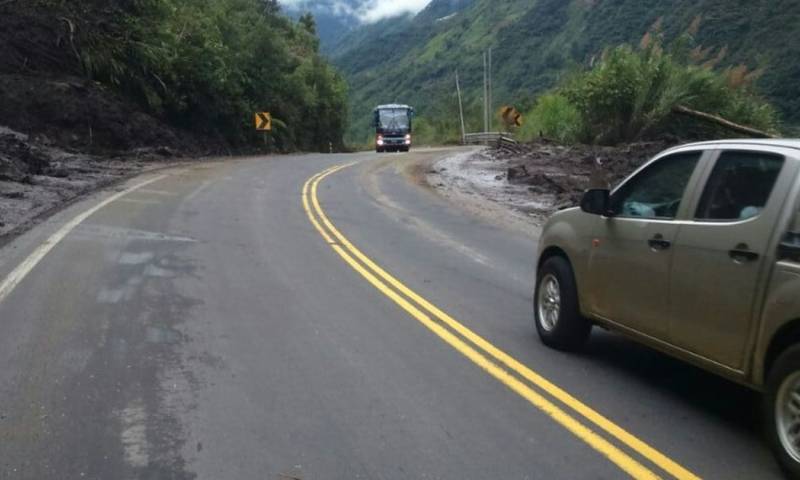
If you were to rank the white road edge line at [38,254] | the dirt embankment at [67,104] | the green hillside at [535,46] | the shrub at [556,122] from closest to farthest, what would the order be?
1. the white road edge line at [38,254]
2. the dirt embankment at [67,104]
3. the shrub at [556,122]
4. the green hillside at [535,46]

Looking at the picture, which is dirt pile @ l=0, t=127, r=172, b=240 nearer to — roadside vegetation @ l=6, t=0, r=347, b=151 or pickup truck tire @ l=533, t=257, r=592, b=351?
roadside vegetation @ l=6, t=0, r=347, b=151

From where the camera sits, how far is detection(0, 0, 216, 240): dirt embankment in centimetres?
2475

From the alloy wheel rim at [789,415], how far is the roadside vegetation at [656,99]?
20705mm

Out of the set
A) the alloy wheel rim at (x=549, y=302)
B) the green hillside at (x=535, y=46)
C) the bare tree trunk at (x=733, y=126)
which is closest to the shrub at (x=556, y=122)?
the green hillside at (x=535, y=46)

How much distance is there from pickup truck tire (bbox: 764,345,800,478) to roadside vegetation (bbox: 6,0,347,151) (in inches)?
1086

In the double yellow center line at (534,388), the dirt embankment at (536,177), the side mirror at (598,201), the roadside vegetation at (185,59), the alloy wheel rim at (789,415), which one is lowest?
the dirt embankment at (536,177)

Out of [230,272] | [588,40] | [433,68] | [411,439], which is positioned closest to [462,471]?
[411,439]

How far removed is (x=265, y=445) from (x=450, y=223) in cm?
1090

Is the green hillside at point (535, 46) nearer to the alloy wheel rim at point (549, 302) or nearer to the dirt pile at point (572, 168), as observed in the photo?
the dirt pile at point (572, 168)

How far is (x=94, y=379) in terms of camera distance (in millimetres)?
6082

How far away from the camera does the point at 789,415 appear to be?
447 centimetres

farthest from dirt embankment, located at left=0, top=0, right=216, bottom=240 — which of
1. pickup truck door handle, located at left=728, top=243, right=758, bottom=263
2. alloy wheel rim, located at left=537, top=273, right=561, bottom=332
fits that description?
pickup truck door handle, located at left=728, top=243, right=758, bottom=263

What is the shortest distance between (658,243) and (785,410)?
60.3 inches

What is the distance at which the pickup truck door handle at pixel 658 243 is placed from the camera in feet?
18.4
